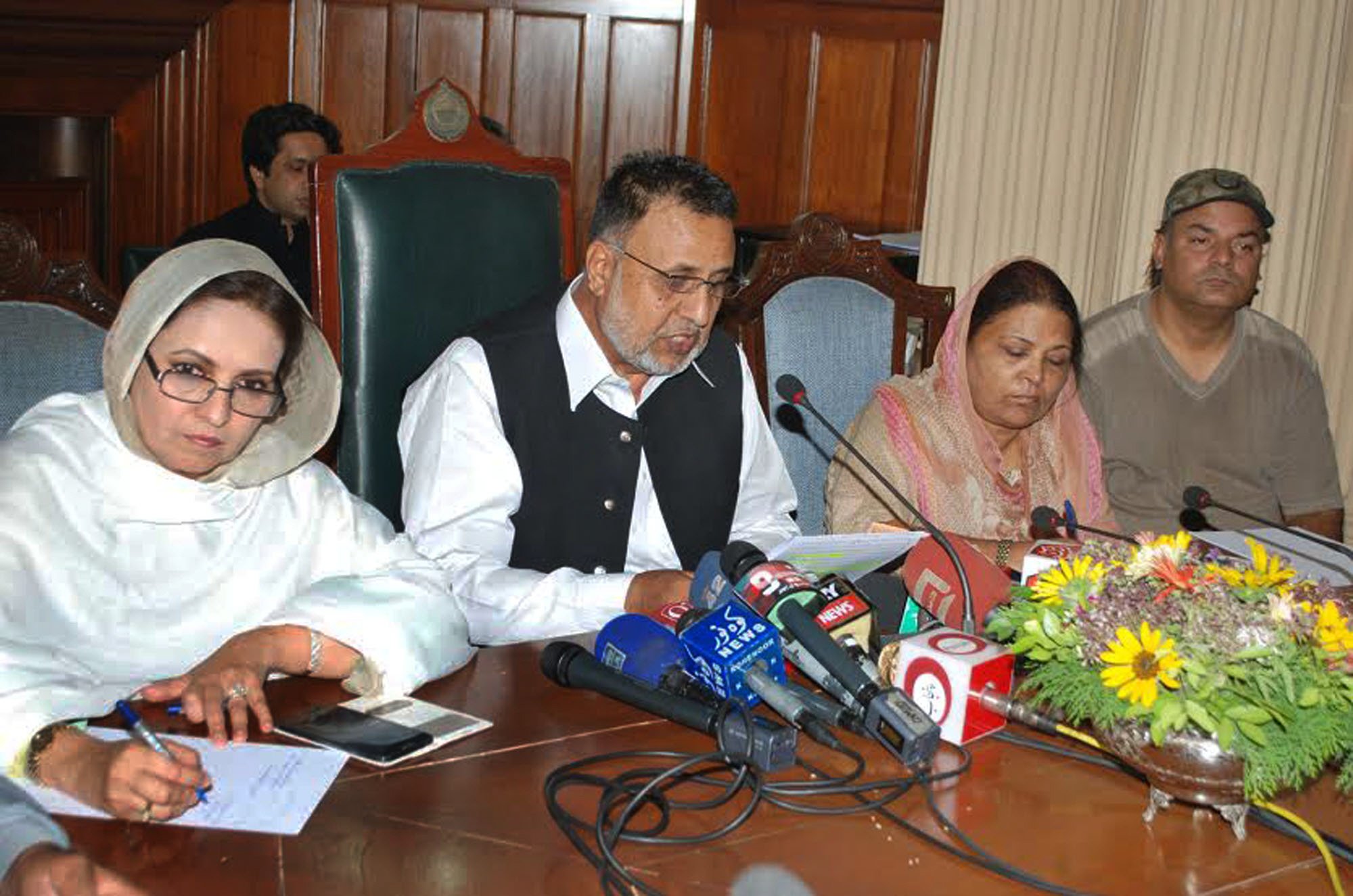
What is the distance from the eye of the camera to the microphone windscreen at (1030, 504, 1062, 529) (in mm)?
2219

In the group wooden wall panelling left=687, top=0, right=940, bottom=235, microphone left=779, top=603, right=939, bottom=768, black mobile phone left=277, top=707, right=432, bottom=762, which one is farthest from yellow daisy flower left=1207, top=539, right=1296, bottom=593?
wooden wall panelling left=687, top=0, right=940, bottom=235

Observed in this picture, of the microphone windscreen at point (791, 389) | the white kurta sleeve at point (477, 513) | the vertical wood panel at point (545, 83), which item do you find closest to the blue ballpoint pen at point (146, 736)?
the white kurta sleeve at point (477, 513)

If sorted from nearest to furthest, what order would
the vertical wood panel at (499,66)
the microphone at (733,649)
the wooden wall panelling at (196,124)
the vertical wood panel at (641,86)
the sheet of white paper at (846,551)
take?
the microphone at (733,649) < the sheet of white paper at (846,551) < the wooden wall panelling at (196,124) < the vertical wood panel at (499,66) < the vertical wood panel at (641,86)

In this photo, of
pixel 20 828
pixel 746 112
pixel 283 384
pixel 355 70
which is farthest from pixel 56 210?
pixel 20 828

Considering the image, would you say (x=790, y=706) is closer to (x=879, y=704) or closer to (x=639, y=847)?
(x=879, y=704)

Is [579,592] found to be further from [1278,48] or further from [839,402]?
[1278,48]

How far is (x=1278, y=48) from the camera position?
414cm

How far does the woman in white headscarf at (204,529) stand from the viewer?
1.79 metres

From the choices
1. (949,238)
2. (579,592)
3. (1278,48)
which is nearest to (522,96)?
(949,238)

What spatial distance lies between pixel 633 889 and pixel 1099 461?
2.07m

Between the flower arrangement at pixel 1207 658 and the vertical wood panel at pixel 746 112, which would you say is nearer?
the flower arrangement at pixel 1207 658

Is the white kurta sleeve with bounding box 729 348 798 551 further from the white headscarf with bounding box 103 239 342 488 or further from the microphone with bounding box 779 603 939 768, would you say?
the microphone with bounding box 779 603 939 768

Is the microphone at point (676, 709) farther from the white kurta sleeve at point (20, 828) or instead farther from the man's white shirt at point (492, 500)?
the white kurta sleeve at point (20, 828)

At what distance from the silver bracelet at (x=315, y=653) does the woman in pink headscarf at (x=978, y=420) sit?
4.21 feet
